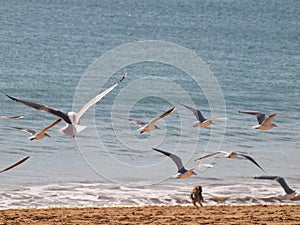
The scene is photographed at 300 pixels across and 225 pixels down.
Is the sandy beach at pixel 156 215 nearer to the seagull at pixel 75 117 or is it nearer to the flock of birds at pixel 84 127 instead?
the flock of birds at pixel 84 127

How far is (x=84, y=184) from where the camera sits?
19.8 m

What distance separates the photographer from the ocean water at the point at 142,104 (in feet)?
64.4

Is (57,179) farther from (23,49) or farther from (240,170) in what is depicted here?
(23,49)

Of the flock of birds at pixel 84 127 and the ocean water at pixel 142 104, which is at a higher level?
the ocean water at pixel 142 104

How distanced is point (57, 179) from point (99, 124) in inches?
312

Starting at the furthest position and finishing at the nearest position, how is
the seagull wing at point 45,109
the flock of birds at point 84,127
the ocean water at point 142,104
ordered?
the ocean water at point 142,104 < the flock of birds at point 84,127 < the seagull wing at point 45,109

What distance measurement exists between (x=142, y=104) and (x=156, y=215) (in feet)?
57.4

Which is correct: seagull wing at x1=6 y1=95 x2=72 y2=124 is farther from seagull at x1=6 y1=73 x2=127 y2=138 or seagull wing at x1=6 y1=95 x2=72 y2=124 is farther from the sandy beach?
the sandy beach

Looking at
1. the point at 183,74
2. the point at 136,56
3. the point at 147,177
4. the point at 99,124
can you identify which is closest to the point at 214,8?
the point at 136,56

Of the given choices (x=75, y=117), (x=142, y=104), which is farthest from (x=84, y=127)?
Result: (x=142, y=104)

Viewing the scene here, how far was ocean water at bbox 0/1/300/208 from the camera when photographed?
19641mm

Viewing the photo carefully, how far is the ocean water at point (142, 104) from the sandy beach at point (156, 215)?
6.04 ft

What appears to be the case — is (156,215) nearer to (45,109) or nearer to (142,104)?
(45,109)

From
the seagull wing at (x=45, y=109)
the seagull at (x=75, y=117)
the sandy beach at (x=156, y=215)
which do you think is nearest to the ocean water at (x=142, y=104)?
the sandy beach at (x=156, y=215)
